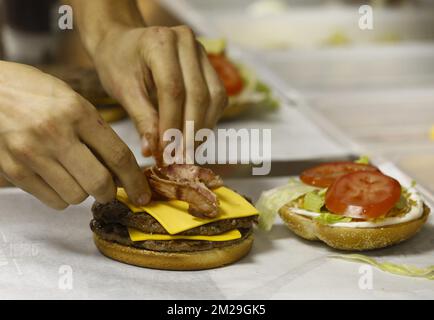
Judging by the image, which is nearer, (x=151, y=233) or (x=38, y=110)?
(x=38, y=110)

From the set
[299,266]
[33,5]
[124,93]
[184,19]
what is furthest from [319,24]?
[299,266]

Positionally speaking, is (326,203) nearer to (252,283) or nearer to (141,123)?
(252,283)

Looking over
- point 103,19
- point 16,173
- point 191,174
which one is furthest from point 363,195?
point 103,19

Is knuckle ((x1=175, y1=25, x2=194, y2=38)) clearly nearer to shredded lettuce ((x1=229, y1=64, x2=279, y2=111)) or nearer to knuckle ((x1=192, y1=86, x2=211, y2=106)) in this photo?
knuckle ((x1=192, y1=86, x2=211, y2=106))

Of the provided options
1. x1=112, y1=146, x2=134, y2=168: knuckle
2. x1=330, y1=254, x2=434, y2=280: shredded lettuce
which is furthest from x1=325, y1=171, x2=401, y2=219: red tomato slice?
x1=112, y1=146, x2=134, y2=168: knuckle

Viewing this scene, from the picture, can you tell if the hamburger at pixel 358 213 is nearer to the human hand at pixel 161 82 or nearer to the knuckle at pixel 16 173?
the human hand at pixel 161 82

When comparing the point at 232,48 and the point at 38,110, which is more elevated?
the point at 38,110

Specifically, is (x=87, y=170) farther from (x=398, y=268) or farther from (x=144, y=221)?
(x=398, y=268)
